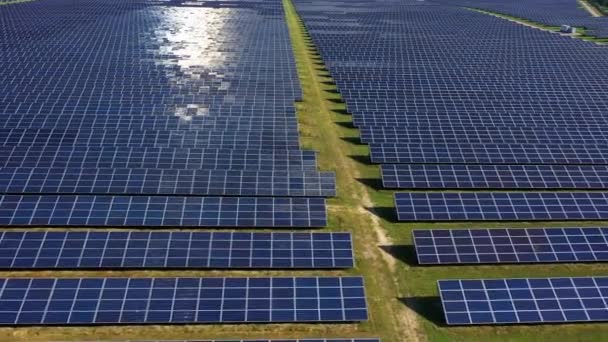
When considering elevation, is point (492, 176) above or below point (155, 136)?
above

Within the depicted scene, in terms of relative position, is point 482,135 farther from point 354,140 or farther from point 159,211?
point 159,211

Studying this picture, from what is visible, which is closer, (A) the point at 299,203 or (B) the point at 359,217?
(A) the point at 299,203

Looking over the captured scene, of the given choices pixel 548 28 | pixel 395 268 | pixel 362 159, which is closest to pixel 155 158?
pixel 362 159

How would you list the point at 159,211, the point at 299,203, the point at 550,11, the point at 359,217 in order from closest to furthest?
the point at 159,211, the point at 299,203, the point at 359,217, the point at 550,11

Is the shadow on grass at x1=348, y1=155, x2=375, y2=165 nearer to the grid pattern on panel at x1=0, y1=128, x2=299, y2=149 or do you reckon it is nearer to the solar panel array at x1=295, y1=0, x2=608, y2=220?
the solar panel array at x1=295, y1=0, x2=608, y2=220

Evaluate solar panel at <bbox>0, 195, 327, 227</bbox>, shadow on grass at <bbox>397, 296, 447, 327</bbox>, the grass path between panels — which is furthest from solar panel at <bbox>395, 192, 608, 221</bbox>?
shadow on grass at <bbox>397, 296, 447, 327</bbox>

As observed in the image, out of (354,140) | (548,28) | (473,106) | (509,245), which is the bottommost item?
(548,28)

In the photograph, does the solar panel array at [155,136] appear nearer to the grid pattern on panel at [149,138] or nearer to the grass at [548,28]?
the grid pattern on panel at [149,138]
